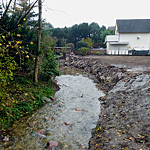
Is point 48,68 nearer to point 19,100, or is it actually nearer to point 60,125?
point 19,100

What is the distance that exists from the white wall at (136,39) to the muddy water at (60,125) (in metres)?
33.4

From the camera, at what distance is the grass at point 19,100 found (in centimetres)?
576

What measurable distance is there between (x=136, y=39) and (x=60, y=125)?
124 ft

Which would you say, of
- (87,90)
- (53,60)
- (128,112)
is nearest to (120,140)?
(128,112)

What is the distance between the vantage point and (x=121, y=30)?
38.5 meters

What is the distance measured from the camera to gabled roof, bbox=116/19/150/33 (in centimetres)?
3853

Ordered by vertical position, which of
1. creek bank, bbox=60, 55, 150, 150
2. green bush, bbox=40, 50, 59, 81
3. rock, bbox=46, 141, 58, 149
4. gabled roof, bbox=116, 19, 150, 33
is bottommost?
rock, bbox=46, 141, 58, 149

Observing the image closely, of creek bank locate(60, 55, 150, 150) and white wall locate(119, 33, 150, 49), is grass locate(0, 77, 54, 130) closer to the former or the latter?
creek bank locate(60, 55, 150, 150)

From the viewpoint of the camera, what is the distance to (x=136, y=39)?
38.8 meters

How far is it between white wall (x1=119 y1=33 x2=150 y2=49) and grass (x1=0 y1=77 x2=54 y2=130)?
33966 millimetres

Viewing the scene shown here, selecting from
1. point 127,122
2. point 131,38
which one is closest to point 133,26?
point 131,38

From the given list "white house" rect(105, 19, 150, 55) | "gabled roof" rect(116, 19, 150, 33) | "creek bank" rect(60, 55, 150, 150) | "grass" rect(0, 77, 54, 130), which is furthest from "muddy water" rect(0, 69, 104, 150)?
"gabled roof" rect(116, 19, 150, 33)

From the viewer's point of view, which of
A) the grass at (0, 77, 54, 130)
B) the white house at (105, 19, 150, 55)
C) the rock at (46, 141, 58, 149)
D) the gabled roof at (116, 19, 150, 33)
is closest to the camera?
the rock at (46, 141, 58, 149)

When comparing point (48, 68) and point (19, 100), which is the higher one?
point (48, 68)
